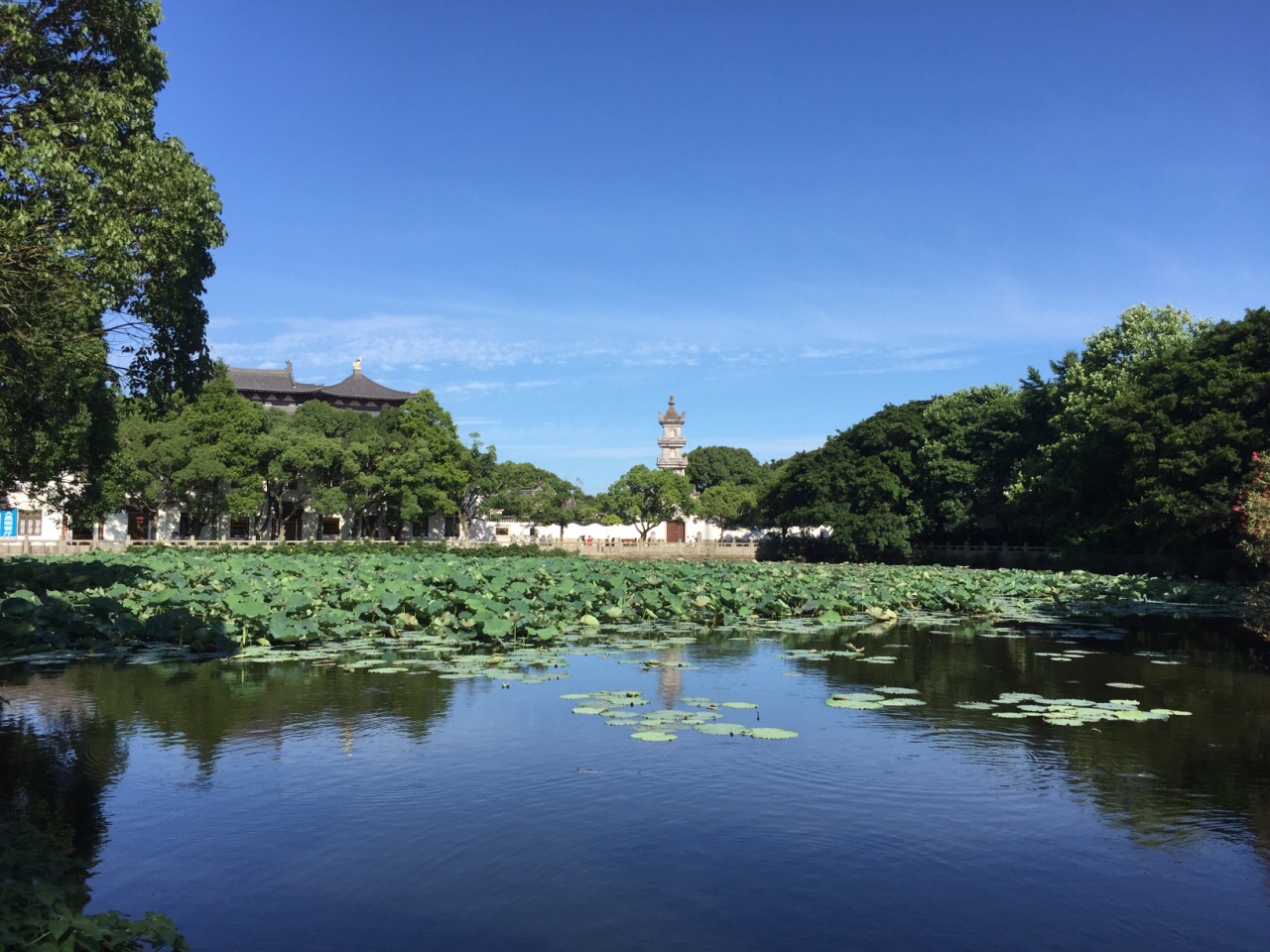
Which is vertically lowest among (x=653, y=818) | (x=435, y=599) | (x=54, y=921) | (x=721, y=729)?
(x=653, y=818)

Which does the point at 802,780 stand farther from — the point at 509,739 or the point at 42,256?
the point at 42,256

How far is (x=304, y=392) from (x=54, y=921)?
4528 centimetres

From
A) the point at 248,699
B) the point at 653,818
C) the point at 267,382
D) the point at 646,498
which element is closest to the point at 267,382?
the point at 267,382

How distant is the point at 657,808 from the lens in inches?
222

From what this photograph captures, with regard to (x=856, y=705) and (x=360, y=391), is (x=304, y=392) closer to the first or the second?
(x=360, y=391)

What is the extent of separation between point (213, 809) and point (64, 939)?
7.96 ft

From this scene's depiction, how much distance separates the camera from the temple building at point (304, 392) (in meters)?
45.0

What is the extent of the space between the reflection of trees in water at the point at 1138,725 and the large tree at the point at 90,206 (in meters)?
7.78

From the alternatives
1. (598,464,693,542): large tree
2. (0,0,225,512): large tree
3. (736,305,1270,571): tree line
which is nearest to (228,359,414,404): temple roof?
(598,464,693,542): large tree

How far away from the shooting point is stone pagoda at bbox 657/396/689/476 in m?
70.4

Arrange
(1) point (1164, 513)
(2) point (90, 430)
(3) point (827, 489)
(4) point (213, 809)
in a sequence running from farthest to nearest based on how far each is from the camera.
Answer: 1. (3) point (827, 489)
2. (1) point (1164, 513)
3. (2) point (90, 430)
4. (4) point (213, 809)

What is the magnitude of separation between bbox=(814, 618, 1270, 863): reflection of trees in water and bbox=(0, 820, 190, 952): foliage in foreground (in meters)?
5.04

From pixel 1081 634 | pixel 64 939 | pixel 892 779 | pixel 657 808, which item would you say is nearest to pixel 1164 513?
pixel 1081 634

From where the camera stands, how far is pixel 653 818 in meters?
5.46
